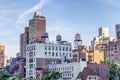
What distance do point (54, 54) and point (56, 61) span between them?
14.1ft

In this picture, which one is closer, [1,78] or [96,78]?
[96,78]

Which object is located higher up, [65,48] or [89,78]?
[65,48]

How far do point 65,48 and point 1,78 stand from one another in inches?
1851

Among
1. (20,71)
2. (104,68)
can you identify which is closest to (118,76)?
(104,68)

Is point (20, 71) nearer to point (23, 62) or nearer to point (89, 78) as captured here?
point (23, 62)

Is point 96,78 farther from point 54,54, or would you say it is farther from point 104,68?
point 54,54

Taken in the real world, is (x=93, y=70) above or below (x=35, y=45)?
below

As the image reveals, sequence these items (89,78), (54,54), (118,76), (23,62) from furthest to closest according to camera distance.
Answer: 1. (23,62)
2. (54,54)
3. (118,76)
4. (89,78)

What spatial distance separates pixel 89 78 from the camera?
129500 mm

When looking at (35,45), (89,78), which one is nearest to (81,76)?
(89,78)

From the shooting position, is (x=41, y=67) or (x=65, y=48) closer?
(x=41, y=67)

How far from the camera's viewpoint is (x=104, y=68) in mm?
132750

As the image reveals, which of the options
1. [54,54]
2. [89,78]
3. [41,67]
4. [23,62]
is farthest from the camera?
[23,62]

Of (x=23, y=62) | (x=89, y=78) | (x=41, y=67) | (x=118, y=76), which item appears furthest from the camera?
(x=23, y=62)
